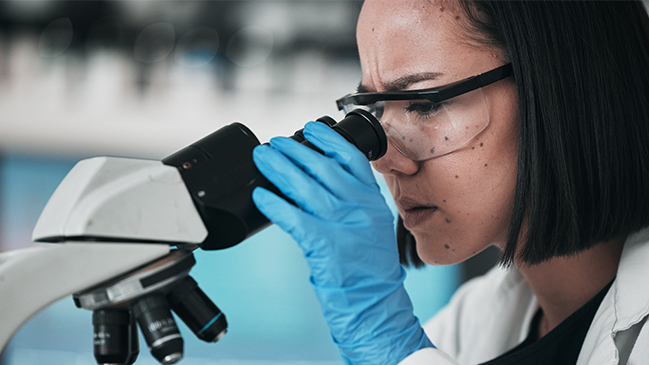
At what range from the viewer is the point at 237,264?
8.04 feet

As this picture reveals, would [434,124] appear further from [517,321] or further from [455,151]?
[517,321]

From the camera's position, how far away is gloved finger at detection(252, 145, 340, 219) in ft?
2.33

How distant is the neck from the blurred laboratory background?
1472 mm

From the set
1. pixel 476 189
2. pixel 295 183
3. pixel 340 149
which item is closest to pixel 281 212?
pixel 295 183

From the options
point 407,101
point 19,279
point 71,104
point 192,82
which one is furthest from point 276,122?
point 19,279

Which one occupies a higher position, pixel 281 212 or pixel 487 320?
pixel 281 212

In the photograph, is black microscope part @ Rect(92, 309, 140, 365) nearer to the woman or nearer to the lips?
the woman

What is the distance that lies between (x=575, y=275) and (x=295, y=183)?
0.74 m

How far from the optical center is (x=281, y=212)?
2.30 feet

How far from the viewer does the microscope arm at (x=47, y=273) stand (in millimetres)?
579

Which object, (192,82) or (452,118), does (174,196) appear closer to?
(452,118)

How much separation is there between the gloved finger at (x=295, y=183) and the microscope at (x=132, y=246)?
0.04 metres

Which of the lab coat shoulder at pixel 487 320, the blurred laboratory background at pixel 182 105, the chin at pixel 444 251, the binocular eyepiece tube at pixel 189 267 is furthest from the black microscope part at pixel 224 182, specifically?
the blurred laboratory background at pixel 182 105

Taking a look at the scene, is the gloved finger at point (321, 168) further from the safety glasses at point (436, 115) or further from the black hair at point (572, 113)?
the black hair at point (572, 113)
